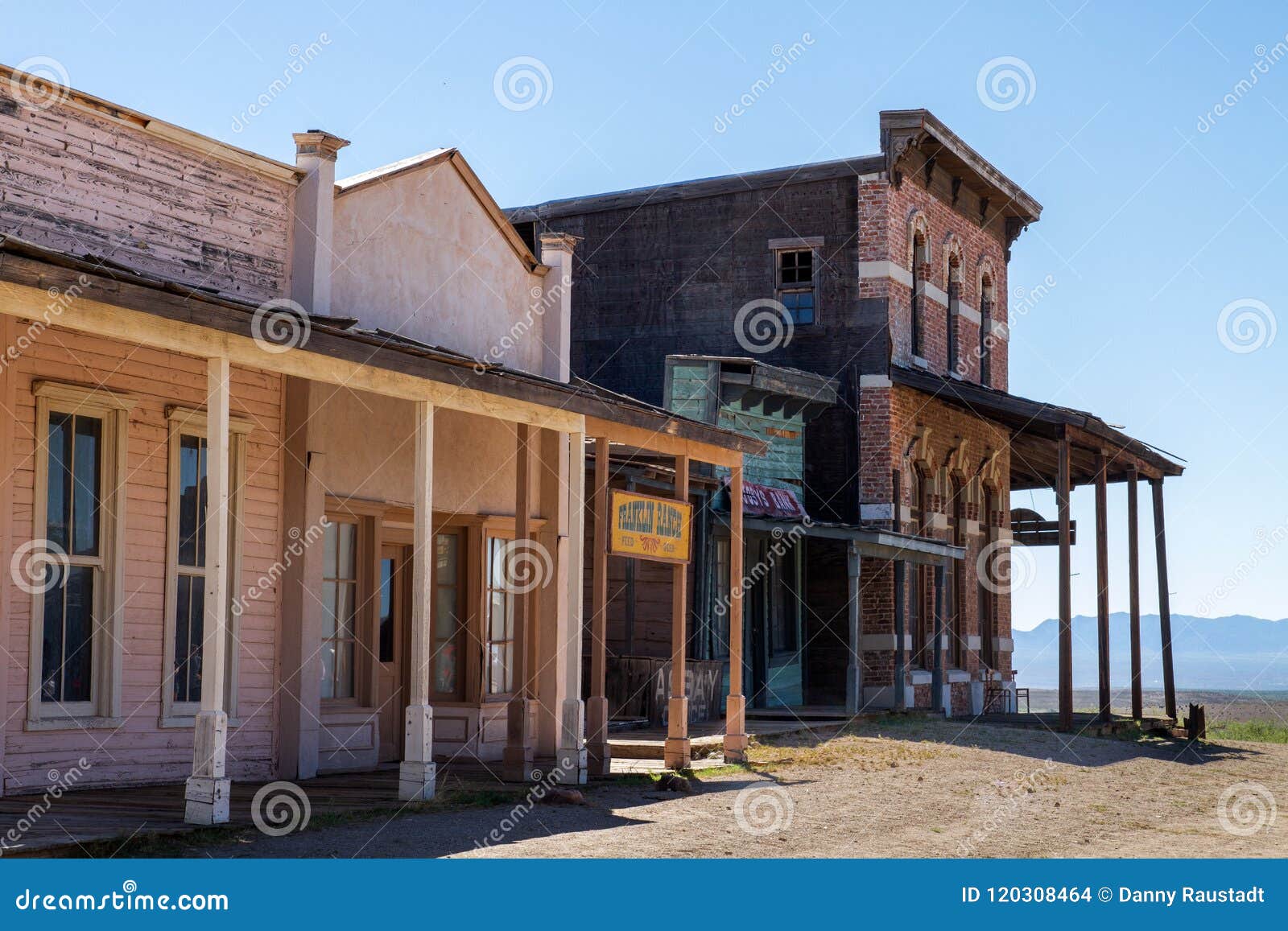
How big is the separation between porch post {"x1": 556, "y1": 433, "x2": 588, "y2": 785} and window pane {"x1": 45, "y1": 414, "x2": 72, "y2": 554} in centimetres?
403

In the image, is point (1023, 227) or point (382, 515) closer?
point (382, 515)

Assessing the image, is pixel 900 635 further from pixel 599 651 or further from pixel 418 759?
pixel 418 759

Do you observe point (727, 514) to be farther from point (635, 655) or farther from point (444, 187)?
point (444, 187)

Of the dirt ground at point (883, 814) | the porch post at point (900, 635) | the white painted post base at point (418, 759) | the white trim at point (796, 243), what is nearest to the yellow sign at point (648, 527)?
the dirt ground at point (883, 814)

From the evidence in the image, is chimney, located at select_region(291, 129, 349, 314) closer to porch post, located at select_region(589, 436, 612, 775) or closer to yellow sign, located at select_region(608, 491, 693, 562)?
porch post, located at select_region(589, 436, 612, 775)

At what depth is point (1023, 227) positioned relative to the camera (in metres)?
29.3

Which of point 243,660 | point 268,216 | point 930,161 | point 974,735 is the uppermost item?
point 930,161

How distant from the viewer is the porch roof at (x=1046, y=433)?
20.3 meters

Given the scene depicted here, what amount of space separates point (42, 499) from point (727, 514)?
37.1 feet

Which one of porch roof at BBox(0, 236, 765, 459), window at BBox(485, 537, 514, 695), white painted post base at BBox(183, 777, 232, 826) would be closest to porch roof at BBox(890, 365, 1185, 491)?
porch roof at BBox(0, 236, 765, 459)

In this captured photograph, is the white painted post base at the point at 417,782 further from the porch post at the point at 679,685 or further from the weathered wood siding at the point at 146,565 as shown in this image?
the porch post at the point at 679,685

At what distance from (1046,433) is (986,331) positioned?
18.5 feet

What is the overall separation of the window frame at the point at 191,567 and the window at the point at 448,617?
3129 millimetres

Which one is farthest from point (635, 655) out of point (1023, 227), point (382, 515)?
point (1023, 227)
